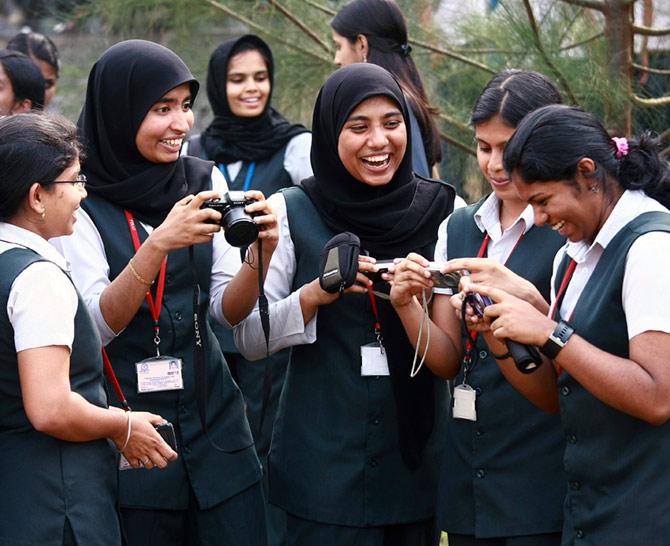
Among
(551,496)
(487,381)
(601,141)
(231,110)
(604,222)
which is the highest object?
(231,110)

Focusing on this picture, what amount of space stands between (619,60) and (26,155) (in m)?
2.21

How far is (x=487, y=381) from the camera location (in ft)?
10.2

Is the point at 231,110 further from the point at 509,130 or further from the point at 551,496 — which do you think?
the point at 551,496

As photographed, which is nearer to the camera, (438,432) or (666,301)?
(666,301)

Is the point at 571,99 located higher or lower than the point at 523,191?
higher

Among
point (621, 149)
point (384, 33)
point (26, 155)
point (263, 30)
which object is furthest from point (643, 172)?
point (263, 30)

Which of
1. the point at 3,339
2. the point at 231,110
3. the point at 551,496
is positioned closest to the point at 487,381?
the point at 551,496

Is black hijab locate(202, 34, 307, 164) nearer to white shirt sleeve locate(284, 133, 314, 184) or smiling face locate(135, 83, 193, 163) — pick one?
white shirt sleeve locate(284, 133, 314, 184)

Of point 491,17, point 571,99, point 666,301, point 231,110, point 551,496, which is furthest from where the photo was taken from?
point 231,110

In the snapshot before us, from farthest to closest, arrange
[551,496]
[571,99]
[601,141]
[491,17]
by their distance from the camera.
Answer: [491,17] → [571,99] → [551,496] → [601,141]

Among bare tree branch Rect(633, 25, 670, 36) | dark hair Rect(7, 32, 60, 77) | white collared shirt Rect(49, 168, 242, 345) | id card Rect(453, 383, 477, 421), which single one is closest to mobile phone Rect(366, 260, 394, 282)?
id card Rect(453, 383, 477, 421)

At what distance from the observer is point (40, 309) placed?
8.95 ft

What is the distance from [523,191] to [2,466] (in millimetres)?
1358

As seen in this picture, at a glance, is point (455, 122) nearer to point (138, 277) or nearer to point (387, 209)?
point (387, 209)
